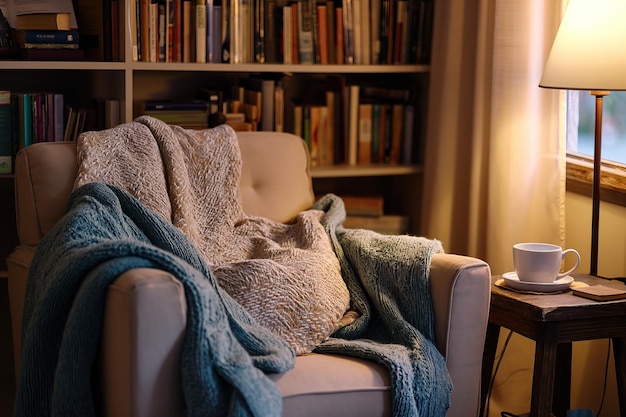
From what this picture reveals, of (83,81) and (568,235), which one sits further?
(83,81)

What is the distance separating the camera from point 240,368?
1.71 meters

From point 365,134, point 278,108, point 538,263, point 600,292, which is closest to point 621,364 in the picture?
point 600,292

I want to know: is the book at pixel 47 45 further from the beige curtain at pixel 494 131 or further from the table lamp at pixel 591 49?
the table lamp at pixel 591 49

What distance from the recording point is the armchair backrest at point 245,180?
2.23 metres

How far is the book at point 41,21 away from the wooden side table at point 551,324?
146 centimetres

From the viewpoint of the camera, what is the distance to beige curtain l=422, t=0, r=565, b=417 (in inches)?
104

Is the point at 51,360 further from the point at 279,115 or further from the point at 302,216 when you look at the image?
the point at 279,115

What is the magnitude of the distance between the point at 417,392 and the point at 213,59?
4.49ft

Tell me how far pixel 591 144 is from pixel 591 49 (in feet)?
2.07

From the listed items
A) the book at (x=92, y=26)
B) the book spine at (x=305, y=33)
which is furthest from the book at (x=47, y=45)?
the book spine at (x=305, y=33)

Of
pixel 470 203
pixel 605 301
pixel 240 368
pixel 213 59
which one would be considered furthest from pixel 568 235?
pixel 240 368

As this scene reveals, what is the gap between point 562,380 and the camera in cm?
241

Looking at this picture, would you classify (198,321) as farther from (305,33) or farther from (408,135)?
(408,135)

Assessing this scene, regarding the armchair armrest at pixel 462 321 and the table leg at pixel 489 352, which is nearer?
the armchair armrest at pixel 462 321
